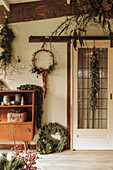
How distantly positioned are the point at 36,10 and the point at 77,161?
3.14 meters

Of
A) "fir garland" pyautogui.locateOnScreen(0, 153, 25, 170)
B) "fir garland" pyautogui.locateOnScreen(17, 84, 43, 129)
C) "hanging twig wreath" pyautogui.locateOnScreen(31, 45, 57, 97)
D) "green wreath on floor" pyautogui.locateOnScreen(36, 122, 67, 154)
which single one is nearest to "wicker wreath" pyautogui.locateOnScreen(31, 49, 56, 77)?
"hanging twig wreath" pyautogui.locateOnScreen(31, 45, 57, 97)

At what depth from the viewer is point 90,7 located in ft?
4.33

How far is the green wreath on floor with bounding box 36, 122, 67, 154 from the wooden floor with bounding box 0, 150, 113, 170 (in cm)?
14

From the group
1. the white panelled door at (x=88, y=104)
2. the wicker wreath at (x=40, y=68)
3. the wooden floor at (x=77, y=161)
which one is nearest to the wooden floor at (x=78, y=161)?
the wooden floor at (x=77, y=161)

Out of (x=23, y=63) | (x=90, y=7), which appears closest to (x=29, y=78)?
(x=23, y=63)

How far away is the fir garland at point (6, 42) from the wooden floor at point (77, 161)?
Result: 7.44 ft

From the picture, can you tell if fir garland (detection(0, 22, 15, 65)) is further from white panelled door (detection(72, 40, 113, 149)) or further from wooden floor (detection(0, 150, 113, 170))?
wooden floor (detection(0, 150, 113, 170))

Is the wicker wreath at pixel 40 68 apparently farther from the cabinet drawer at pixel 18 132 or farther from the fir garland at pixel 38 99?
the cabinet drawer at pixel 18 132

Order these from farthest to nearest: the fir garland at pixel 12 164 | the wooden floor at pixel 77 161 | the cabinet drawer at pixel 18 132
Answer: the cabinet drawer at pixel 18 132
the wooden floor at pixel 77 161
the fir garland at pixel 12 164

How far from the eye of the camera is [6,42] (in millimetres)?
3912

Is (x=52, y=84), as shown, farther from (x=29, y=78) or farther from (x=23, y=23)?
(x=23, y=23)

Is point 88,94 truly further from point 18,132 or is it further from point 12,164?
point 12,164

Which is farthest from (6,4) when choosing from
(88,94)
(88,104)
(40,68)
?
(88,104)

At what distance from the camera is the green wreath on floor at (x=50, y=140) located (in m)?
3.78
